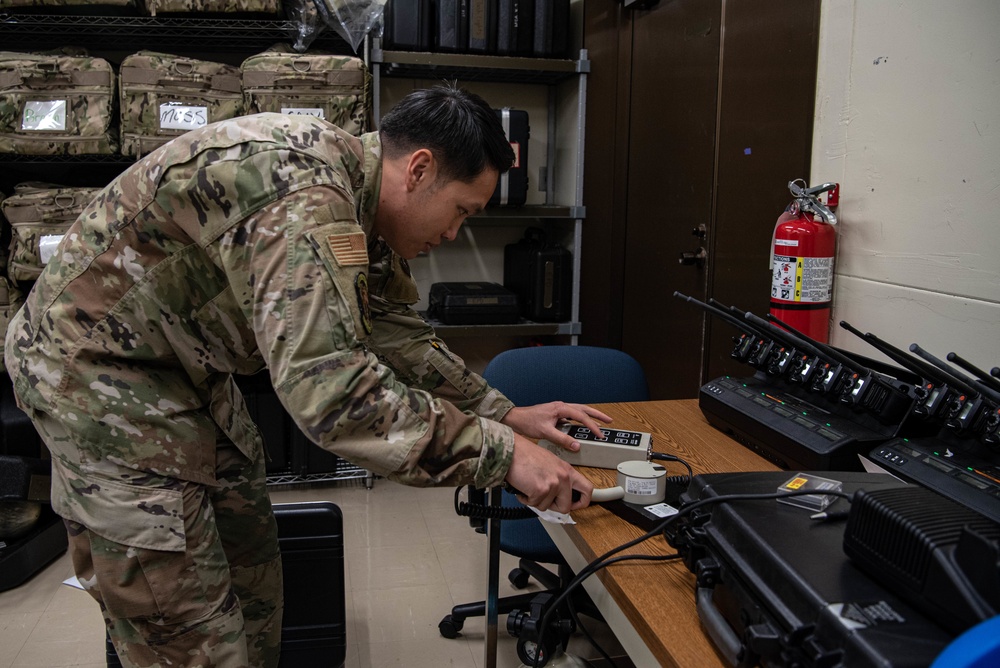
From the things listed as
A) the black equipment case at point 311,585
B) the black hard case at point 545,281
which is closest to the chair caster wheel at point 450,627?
the black equipment case at point 311,585

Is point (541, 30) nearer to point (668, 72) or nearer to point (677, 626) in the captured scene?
point (668, 72)

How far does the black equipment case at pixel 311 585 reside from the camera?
162cm

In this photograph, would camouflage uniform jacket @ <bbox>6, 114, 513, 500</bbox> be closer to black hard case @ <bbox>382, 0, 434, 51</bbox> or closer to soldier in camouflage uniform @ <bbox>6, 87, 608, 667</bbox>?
soldier in camouflage uniform @ <bbox>6, 87, 608, 667</bbox>

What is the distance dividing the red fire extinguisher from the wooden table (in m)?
0.38

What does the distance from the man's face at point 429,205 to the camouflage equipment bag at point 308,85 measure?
1571 mm

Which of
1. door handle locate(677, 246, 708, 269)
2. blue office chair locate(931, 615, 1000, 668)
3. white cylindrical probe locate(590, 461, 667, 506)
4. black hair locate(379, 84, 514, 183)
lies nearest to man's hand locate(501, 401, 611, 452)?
white cylindrical probe locate(590, 461, 667, 506)

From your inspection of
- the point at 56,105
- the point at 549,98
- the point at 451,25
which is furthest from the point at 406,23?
the point at 56,105

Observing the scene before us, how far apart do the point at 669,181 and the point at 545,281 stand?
0.70m

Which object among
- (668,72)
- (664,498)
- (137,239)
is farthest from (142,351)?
(668,72)

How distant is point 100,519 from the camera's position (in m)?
1.07

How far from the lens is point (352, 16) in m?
2.66

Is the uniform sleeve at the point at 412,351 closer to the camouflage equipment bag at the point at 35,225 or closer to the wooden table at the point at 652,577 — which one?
the wooden table at the point at 652,577

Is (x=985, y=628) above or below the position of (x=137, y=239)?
below

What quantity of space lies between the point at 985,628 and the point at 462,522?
2.30 meters
